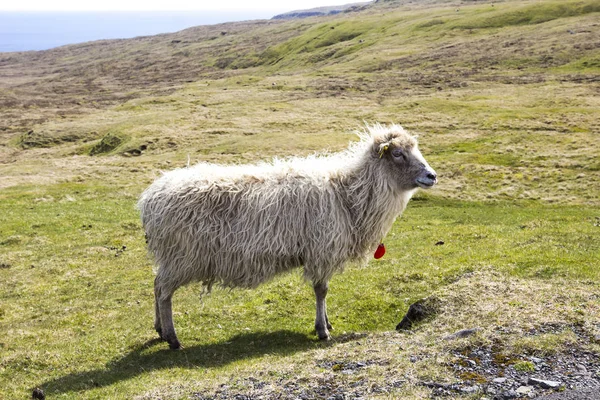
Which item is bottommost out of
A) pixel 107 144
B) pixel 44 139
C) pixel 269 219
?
pixel 107 144

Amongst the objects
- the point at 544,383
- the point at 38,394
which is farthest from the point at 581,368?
the point at 38,394

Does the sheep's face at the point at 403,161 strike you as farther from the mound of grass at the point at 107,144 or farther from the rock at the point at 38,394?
the mound of grass at the point at 107,144

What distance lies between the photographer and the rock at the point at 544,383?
28.7ft

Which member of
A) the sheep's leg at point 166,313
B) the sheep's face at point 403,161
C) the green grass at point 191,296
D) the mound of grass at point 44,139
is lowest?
the green grass at point 191,296

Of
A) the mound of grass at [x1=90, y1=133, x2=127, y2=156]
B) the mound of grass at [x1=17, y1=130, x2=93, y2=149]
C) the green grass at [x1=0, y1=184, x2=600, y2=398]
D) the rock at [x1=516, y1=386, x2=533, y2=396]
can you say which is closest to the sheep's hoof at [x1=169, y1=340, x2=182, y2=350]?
the green grass at [x1=0, y1=184, x2=600, y2=398]

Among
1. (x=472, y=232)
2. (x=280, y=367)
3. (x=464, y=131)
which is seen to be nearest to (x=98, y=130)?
(x=464, y=131)

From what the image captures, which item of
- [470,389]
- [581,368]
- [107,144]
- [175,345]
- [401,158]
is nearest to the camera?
[470,389]

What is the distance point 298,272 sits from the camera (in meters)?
21.4

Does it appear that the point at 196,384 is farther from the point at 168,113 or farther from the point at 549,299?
the point at 168,113

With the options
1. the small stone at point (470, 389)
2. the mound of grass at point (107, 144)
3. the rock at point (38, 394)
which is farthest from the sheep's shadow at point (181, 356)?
the mound of grass at point (107, 144)

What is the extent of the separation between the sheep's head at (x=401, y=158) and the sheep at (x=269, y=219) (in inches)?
1.1

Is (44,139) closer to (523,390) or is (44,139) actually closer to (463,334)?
(463,334)

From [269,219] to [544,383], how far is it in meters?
7.49

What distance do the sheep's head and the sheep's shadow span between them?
193 inches
